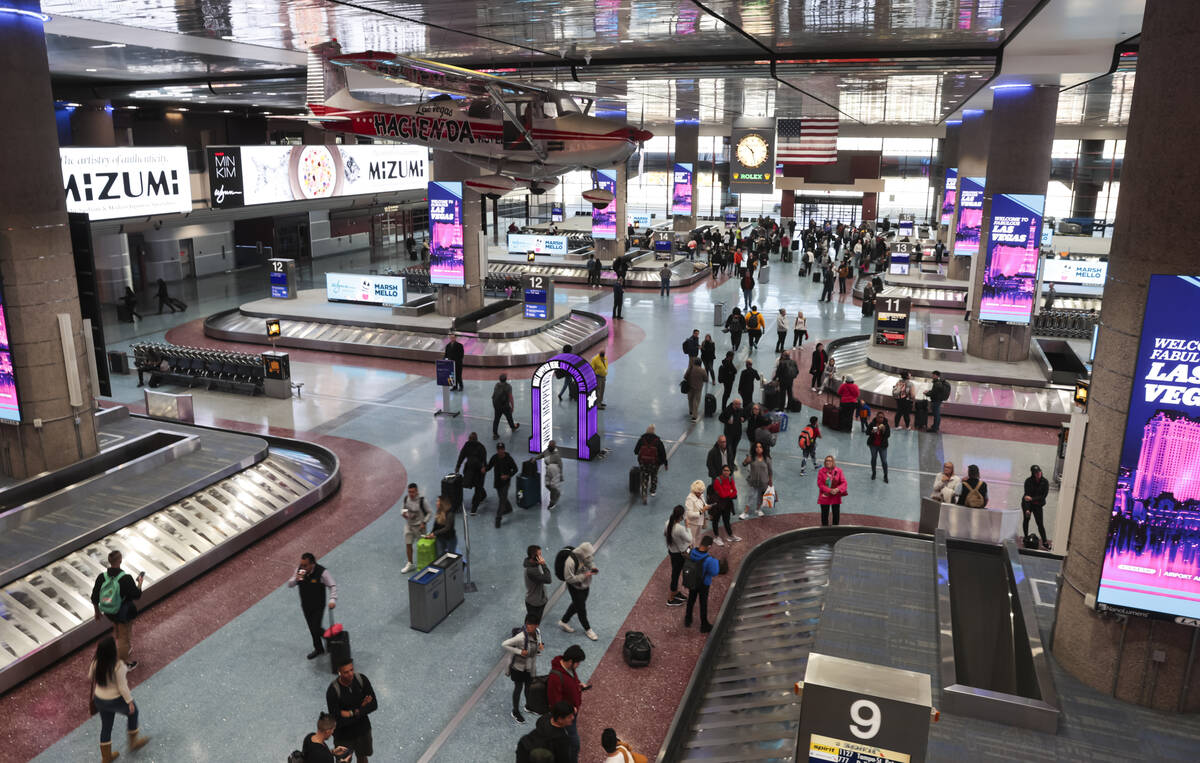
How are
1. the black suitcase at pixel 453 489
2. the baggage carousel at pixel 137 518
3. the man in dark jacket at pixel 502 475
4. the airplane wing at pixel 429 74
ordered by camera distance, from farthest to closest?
the man in dark jacket at pixel 502 475, the black suitcase at pixel 453 489, the airplane wing at pixel 429 74, the baggage carousel at pixel 137 518

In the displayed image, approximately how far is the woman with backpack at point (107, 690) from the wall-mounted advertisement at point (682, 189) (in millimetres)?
41476

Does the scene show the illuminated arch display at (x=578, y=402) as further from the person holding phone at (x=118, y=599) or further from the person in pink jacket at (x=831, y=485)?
the person holding phone at (x=118, y=599)

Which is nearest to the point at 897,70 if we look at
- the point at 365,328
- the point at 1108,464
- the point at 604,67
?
the point at 604,67

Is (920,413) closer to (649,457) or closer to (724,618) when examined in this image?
(649,457)

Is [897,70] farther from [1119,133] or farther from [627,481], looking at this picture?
[1119,133]

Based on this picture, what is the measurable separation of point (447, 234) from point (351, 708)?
19.2 metres

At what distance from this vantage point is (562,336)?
2392 centimetres

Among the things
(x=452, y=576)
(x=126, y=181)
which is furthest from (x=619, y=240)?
(x=452, y=576)

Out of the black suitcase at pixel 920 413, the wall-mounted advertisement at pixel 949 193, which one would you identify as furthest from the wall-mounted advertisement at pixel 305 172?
the wall-mounted advertisement at pixel 949 193

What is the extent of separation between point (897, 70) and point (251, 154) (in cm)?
1975

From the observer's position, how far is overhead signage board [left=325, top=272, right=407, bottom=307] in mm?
25541

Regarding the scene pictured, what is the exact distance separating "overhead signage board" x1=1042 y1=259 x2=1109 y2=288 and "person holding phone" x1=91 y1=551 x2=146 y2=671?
29.5m

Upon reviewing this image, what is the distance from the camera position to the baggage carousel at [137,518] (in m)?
9.57

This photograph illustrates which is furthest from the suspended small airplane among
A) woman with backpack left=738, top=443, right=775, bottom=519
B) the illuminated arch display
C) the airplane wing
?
woman with backpack left=738, top=443, right=775, bottom=519
